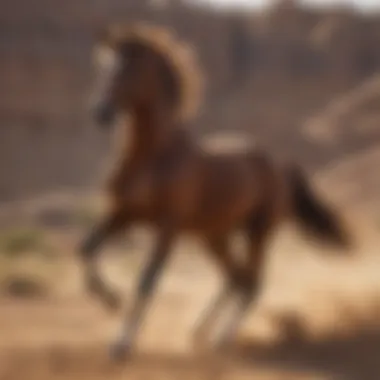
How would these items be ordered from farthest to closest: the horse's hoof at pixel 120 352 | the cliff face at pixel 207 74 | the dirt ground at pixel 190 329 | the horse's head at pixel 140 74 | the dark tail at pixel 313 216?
the cliff face at pixel 207 74 → the dark tail at pixel 313 216 → the horse's head at pixel 140 74 → the horse's hoof at pixel 120 352 → the dirt ground at pixel 190 329

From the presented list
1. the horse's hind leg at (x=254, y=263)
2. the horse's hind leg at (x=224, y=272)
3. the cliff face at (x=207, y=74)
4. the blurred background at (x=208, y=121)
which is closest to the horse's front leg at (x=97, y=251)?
the horse's hind leg at (x=224, y=272)

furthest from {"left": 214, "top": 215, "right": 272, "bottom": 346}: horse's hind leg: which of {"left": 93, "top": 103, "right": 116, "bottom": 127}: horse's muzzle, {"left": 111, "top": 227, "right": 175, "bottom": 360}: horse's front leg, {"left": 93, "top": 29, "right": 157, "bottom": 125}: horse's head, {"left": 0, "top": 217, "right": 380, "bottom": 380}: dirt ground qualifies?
{"left": 93, "top": 103, "right": 116, "bottom": 127}: horse's muzzle

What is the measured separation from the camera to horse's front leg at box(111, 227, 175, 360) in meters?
3.71

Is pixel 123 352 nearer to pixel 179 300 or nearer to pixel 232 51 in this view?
pixel 179 300

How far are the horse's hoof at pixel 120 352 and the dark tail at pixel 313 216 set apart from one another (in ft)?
5.26

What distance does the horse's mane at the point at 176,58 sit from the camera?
12.6ft

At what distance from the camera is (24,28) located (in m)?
16.7

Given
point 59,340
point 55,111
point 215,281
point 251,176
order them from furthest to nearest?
point 55,111
point 215,281
point 251,176
point 59,340

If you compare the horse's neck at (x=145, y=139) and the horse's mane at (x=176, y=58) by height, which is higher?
the horse's mane at (x=176, y=58)

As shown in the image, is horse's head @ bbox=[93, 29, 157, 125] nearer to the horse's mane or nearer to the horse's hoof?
the horse's mane

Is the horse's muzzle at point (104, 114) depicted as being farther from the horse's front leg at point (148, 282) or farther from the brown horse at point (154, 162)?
the horse's front leg at point (148, 282)

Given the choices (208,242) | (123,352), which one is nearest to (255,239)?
(208,242)

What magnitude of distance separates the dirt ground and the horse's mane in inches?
49.5

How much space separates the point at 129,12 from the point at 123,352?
13932mm
